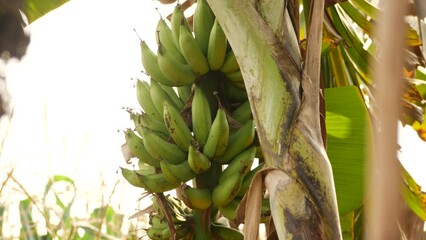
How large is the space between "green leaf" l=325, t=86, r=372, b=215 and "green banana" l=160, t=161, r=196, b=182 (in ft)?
1.00

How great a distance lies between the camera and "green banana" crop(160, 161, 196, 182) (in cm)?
75

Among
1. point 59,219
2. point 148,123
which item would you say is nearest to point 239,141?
point 148,123

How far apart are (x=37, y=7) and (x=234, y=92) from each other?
20.1 inches

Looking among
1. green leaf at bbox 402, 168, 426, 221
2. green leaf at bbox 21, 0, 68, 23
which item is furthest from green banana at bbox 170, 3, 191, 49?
green leaf at bbox 402, 168, 426, 221

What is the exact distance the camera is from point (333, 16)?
3.28ft

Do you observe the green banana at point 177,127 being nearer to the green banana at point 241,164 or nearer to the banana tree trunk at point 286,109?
the green banana at point 241,164

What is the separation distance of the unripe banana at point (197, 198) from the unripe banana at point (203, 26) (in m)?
0.22

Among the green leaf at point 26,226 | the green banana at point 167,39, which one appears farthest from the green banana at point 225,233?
the green leaf at point 26,226

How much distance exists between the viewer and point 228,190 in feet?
2.38

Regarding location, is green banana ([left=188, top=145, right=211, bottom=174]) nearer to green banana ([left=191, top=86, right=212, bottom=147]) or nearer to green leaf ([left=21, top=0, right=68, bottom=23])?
green banana ([left=191, top=86, right=212, bottom=147])

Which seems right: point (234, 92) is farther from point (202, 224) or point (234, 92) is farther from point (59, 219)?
point (59, 219)

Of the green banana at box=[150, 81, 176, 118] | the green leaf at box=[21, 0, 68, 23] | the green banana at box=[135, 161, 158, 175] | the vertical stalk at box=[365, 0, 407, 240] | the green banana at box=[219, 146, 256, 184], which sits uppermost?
the green leaf at box=[21, 0, 68, 23]

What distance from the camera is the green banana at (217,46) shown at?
2.52ft

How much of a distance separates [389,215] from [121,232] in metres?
1.69
